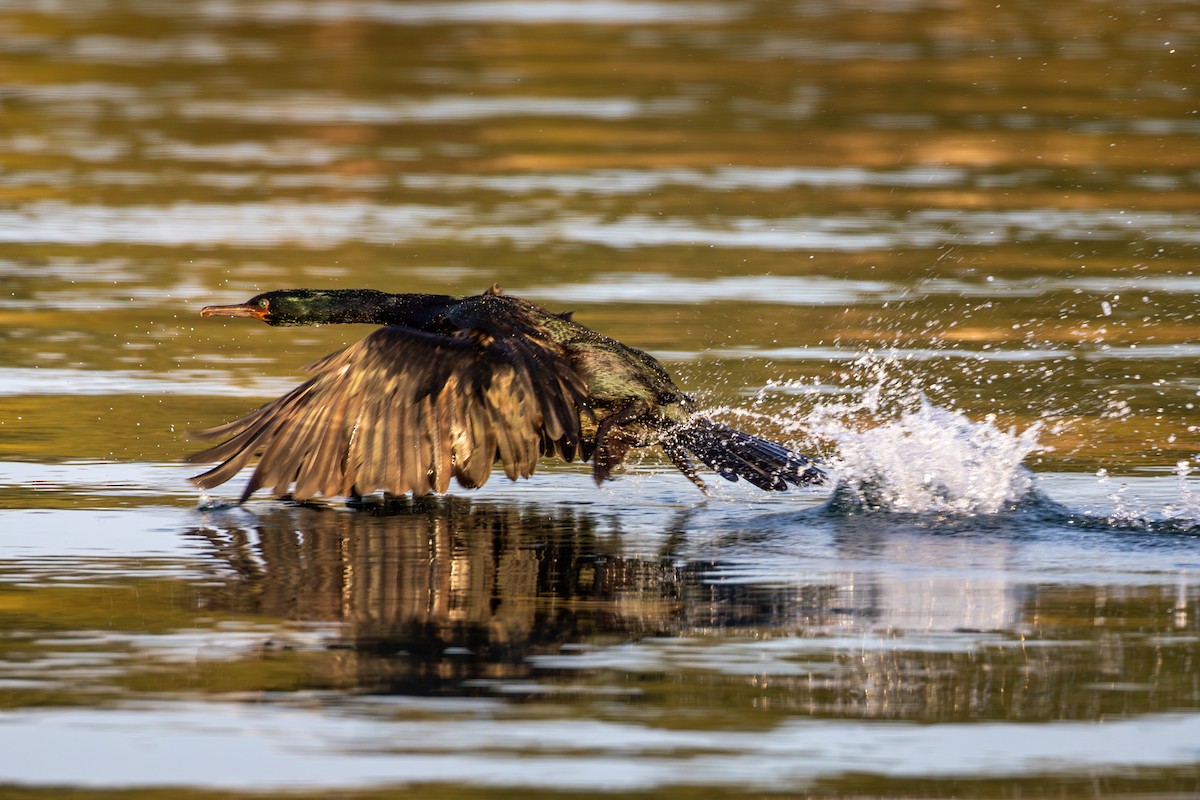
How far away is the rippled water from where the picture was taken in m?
5.27

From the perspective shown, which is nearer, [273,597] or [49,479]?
[273,597]

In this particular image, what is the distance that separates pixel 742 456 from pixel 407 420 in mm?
1348

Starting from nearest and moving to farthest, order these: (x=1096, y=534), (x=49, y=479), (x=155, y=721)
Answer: (x=155, y=721) < (x=1096, y=534) < (x=49, y=479)

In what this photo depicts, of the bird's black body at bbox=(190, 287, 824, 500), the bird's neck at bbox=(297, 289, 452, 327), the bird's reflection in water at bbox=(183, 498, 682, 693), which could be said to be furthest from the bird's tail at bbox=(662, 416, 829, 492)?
the bird's neck at bbox=(297, 289, 452, 327)

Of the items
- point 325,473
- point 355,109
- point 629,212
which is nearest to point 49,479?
point 325,473

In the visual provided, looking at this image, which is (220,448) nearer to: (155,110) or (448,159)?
(448,159)

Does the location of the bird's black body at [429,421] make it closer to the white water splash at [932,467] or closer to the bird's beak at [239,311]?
the white water splash at [932,467]

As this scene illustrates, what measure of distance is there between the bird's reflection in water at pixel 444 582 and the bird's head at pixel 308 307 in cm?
111

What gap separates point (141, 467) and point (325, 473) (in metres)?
1.52

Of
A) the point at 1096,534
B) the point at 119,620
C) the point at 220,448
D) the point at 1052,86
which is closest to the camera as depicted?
the point at 119,620

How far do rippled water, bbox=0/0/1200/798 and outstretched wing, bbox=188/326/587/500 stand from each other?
0.80 ft

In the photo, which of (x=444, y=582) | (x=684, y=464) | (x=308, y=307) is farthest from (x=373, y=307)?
(x=444, y=582)

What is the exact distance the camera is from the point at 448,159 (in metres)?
18.1

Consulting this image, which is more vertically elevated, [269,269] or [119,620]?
[269,269]
